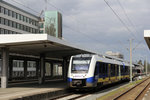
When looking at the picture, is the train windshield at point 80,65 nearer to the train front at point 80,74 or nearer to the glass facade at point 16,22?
the train front at point 80,74

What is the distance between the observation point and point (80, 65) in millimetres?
21641

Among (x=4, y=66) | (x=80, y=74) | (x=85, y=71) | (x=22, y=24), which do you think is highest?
(x=22, y=24)

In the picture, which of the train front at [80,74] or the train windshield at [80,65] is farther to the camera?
the train windshield at [80,65]

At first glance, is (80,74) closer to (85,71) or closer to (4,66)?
(85,71)

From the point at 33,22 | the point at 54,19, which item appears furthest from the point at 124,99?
the point at 54,19

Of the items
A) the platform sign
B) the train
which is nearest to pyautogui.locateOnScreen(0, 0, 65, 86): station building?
the platform sign

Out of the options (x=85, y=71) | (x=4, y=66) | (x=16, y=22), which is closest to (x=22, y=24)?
(x=16, y=22)

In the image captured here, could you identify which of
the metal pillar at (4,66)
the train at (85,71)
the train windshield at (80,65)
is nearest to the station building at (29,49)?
the metal pillar at (4,66)

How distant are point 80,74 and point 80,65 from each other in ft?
3.13

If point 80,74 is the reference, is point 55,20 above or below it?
above

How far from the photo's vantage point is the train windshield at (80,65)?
21323mm

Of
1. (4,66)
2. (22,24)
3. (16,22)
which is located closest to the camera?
(4,66)

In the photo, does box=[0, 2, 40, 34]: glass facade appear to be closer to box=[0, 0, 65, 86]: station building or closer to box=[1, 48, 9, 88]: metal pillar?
box=[0, 0, 65, 86]: station building

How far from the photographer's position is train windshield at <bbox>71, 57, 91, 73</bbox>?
70.0 ft
